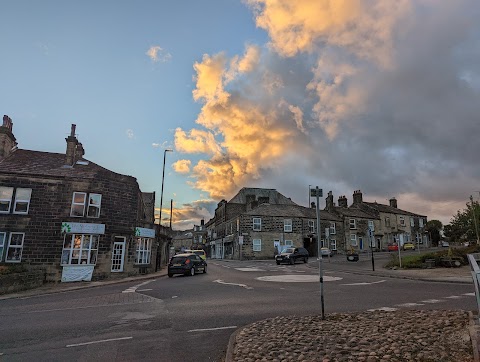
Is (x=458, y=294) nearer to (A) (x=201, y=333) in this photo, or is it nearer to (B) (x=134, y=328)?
(A) (x=201, y=333)

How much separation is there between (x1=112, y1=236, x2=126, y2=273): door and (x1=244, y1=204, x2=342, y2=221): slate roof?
82.8ft

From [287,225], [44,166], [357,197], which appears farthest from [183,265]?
[357,197]

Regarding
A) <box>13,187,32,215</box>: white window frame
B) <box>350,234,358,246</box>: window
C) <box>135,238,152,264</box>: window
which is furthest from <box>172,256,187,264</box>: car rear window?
<box>350,234,358,246</box>: window

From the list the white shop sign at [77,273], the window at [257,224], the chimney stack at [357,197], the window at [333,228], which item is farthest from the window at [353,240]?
the white shop sign at [77,273]

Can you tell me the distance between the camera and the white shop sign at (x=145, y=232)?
2645cm

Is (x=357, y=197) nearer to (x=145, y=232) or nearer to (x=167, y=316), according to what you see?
Answer: (x=145, y=232)

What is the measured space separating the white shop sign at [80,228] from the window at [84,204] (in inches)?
36.2

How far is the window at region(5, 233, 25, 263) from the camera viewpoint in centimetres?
2132

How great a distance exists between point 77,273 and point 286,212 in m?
33.6

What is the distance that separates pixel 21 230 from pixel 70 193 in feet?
12.5

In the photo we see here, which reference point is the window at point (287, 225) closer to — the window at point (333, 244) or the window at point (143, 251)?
the window at point (333, 244)

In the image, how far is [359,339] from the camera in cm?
593

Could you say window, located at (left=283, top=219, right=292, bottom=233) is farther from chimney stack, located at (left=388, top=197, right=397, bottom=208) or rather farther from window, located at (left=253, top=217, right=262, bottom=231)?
chimney stack, located at (left=388, top=197, right=397, bottom=208)

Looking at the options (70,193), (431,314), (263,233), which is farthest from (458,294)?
(263,233)
